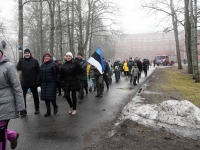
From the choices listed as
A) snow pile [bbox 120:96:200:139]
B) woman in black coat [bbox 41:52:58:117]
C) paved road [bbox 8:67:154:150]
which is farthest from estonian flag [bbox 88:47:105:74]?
woman in black coat [bbox 41:52:58:117]

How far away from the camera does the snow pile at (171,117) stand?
5582mm

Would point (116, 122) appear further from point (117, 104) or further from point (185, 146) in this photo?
point (117, 104)

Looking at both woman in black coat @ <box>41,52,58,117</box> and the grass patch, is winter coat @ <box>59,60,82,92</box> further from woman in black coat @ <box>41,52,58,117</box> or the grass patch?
the grass patch

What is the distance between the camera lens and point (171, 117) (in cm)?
620

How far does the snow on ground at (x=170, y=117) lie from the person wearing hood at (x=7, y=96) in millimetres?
2335

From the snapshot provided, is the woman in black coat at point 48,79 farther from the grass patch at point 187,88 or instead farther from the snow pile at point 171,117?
the grass patch at point 187,88

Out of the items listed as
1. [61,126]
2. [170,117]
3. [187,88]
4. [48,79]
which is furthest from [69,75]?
[187,88]

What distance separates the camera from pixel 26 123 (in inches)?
242

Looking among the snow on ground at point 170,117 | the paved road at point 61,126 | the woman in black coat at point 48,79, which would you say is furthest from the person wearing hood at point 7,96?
the woman in black coat at point 48,79

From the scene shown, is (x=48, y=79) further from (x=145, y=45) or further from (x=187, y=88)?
(x=145, y=45)

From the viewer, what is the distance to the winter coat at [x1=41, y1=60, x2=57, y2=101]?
6.63 m

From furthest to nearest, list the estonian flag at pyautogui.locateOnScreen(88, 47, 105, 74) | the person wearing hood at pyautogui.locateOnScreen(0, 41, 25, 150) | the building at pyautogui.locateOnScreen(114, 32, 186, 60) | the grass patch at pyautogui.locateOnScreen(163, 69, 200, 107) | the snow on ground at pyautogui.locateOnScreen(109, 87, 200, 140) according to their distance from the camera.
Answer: the building at pyautogui.locateOnScreen(114, 32, 186, 60) → the grass patch at pyautogui.locateOnScreen(163, 69, 200, 107) → the estonian flag at pyautogui.locateOnScreen(88, 47, 105, 74) → the snow on ground at pyautogui.locateOnScreen(109, 87, 200, 140) → the person wearing hood at pyautogui.locateOnScreen(0, 41, 25, 150)

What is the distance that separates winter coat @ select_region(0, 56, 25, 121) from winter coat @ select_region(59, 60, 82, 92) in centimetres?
315

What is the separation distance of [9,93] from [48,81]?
3.04 m
